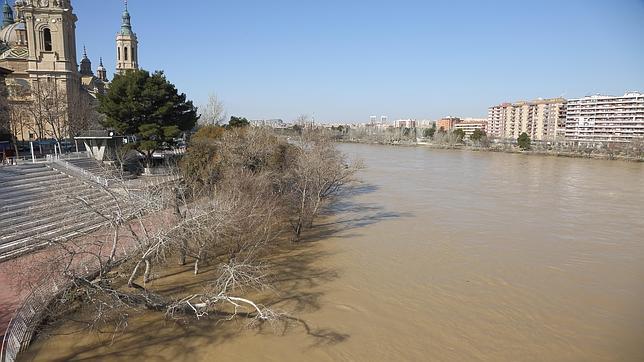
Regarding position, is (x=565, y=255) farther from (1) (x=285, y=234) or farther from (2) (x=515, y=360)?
(1) (x=285, y=234)

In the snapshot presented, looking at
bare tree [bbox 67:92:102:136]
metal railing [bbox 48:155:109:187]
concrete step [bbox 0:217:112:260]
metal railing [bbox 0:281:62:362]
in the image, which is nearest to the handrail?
metal railing [bbox 48:155:109:187]

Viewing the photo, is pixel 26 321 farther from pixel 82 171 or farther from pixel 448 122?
pixel 448 122

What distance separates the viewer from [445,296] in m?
10.2

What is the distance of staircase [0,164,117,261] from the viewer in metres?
10.4

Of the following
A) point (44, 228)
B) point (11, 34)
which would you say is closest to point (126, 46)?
point (11, 34)

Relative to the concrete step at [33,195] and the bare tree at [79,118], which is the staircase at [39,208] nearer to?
the concrete step at [33,195]

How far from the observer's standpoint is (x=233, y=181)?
42.0 feet

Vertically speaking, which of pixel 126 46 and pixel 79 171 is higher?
pixel 126 46

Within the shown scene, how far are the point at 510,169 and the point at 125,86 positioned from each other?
33.3 m

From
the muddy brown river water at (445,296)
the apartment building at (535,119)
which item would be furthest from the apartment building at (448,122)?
the muddy brown river water at (445,296)

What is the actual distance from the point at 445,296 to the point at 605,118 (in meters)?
80.4

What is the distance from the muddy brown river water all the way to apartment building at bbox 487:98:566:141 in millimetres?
67549

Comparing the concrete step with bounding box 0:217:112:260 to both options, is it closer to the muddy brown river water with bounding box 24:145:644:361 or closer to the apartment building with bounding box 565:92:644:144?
the muddy brown river water with bounding box 24:145:644:361

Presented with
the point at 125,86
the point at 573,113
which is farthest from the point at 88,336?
the point at 573,113
